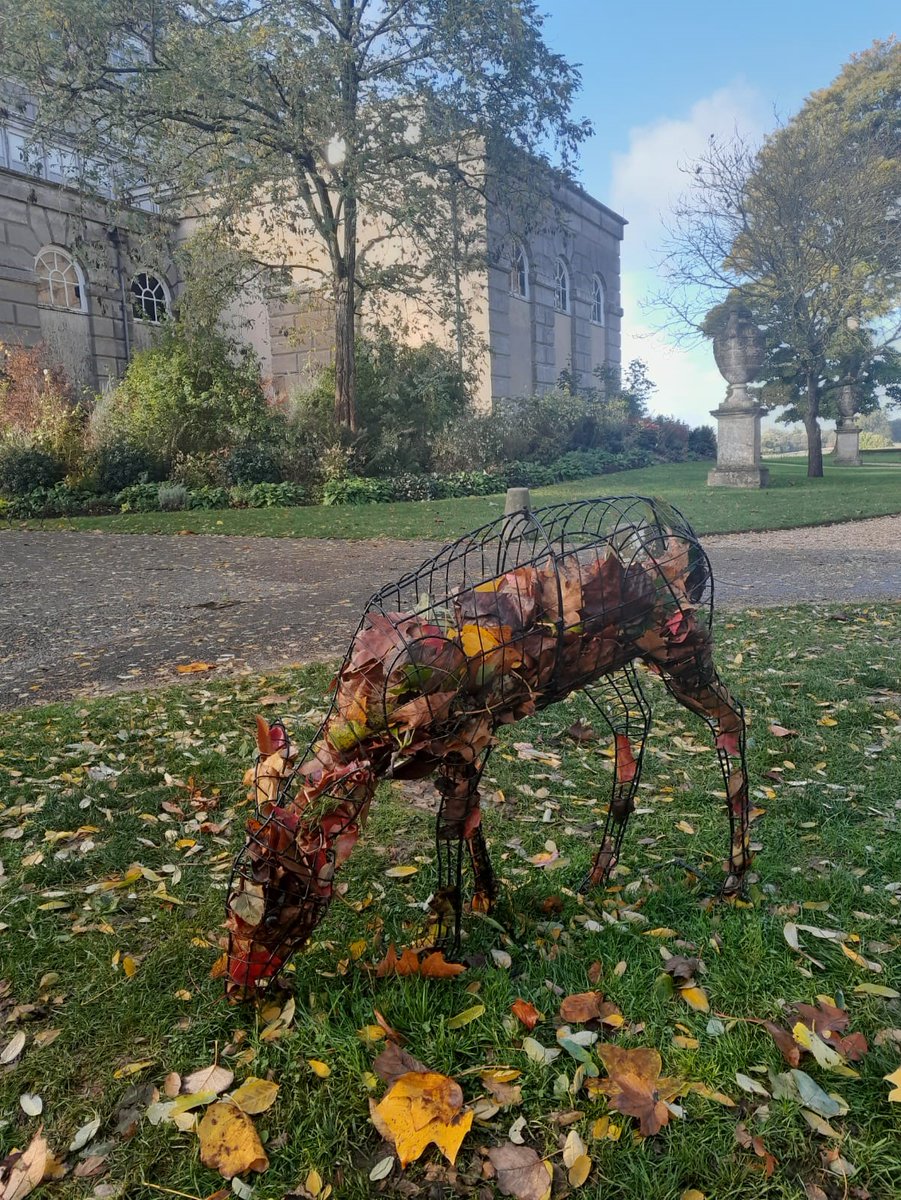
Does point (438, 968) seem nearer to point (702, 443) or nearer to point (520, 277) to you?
point (520, 277)

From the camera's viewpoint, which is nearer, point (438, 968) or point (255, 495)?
point (438, 968)

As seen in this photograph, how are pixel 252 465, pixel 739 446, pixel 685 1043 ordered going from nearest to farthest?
→ pixel 685 1043 → pixel 252 465 → pixel 739 446

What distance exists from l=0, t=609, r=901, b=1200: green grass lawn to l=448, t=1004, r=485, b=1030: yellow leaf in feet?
0.05

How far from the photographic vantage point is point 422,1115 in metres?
1.85

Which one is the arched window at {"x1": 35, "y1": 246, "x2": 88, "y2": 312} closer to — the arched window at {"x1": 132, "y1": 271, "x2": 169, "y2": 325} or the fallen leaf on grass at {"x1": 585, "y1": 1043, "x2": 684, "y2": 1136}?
the arched window at {"x1": 132, "y1": 271, "x2": 169, "y2": 325}

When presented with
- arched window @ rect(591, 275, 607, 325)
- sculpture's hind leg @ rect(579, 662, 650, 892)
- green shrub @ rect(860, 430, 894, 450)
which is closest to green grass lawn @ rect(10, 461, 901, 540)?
sculpture's hind leg @ rect(579, 662, 650, 892)

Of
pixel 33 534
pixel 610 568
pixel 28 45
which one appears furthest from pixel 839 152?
pixel 610 568

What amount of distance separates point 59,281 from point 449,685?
23.6 metres

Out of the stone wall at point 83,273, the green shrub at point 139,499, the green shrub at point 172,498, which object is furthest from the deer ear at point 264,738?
the stone wall at point 83,273

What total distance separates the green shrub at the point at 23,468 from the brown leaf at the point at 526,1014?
16.0 meters

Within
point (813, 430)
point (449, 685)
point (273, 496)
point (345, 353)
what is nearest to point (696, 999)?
point (449, 685)

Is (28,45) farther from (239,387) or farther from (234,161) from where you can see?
(239,387)

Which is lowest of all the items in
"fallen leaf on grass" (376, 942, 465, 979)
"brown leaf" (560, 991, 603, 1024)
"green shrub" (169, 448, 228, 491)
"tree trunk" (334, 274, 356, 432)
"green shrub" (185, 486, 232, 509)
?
"brown leaf" (560, 991, 603, 1024)

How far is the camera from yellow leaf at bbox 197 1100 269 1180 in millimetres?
1781
